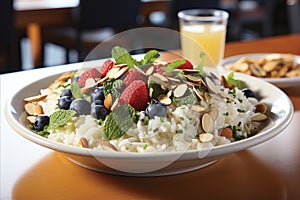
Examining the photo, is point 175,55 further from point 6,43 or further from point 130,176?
point 6,43

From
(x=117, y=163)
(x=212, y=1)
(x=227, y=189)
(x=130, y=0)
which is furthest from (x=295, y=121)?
(x=212, y=1)

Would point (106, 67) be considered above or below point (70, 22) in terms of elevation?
above

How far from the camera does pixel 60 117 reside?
36.1 inches

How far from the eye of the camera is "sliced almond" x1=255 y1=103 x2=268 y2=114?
104 centimetres

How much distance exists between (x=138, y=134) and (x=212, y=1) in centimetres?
262

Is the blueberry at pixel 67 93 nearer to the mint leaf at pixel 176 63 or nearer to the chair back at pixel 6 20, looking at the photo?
the mint leaf at pixel 176 63

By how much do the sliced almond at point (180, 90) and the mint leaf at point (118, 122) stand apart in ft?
0.26

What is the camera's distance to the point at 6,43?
275cm

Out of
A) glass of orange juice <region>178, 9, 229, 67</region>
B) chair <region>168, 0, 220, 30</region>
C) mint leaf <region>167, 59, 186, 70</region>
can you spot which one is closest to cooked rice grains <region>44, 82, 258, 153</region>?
mint leaf <region>167, 59, 186, 70</region>

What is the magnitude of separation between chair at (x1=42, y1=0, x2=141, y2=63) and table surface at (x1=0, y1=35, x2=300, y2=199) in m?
2.10

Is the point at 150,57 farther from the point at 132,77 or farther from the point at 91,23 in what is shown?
the point at 91,23

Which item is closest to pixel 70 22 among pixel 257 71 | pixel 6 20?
pixel 6 20

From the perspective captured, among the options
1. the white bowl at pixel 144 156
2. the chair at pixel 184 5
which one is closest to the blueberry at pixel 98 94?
the white bowl at pixel 144 156

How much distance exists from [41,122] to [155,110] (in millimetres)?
198
